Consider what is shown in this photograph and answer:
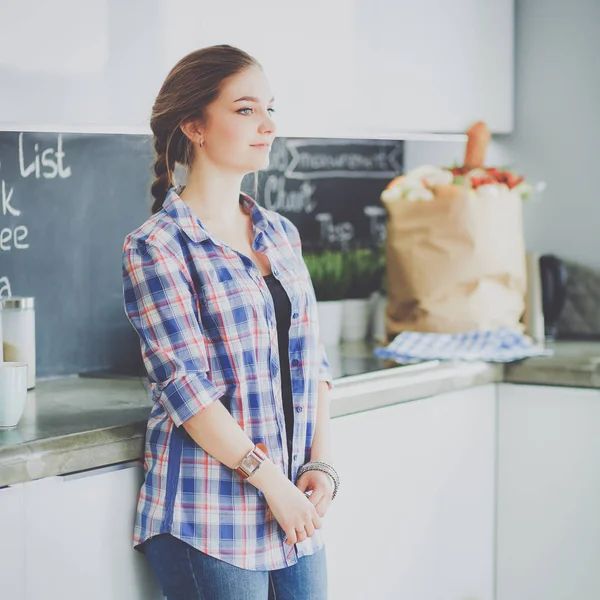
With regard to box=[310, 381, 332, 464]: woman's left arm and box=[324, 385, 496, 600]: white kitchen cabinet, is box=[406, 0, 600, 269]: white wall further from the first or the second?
box=[310, 381, 332, 464]: woman's left arm

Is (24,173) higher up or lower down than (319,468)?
higher up

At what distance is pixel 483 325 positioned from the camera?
2.24 metres

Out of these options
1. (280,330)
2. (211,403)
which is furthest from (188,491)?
(280,330)

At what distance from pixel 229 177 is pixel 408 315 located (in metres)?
0.92

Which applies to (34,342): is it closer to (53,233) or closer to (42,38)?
(53,233)

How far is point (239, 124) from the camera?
4.72 ft

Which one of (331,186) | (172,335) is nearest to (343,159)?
(331,186)

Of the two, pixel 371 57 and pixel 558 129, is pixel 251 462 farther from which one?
pixel 558 129

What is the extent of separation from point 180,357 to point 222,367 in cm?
7

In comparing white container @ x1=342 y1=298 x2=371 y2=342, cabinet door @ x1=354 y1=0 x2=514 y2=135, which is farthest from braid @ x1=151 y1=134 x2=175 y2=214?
white container @ x1=342 y1=298 x2=371 y2=342

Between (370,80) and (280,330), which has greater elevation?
(370,80)

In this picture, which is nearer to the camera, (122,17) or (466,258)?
(122,17)

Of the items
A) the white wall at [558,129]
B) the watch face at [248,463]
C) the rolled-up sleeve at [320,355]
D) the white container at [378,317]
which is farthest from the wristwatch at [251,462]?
the white wall at [558,129]

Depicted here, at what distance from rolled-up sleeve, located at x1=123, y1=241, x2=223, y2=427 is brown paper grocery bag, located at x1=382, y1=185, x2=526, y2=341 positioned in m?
0.99
